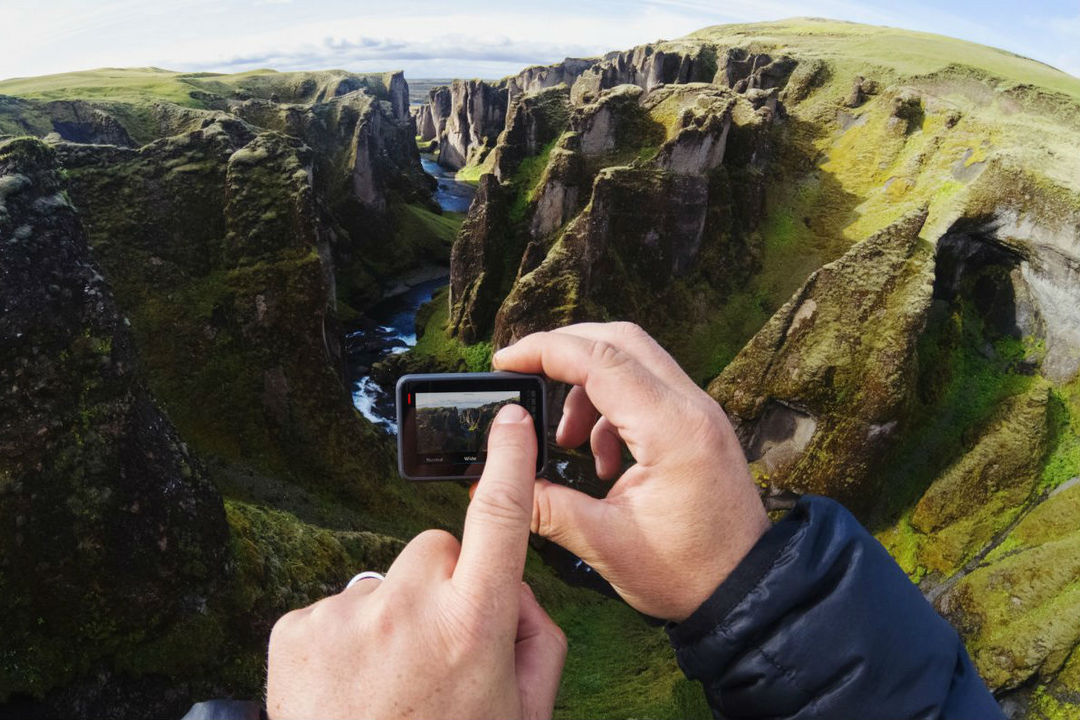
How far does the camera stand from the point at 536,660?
10.5ft

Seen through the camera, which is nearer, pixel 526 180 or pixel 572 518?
pixel 572 518

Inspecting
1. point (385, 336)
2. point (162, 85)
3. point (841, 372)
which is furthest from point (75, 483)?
point (162, 85)

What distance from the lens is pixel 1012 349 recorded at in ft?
96.0

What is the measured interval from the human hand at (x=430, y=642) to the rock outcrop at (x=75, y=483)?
39.1ft

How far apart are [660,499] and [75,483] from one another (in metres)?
13.2

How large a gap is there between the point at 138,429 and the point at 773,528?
14.2m

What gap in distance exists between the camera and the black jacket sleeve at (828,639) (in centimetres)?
325

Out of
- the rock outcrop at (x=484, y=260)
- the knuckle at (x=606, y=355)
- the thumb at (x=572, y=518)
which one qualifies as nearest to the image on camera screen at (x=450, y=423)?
the thumb at (x=572, y=518)

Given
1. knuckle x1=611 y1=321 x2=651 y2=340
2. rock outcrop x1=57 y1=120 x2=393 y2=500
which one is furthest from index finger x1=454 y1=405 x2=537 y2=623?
rock outcrop x1=57 y1=120 x2=393 y2=500

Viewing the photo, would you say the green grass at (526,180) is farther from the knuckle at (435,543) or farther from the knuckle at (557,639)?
the knuckle at (557,639)

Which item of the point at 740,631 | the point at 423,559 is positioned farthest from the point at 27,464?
the point at 740,631

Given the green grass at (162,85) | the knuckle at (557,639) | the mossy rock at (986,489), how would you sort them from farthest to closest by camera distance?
the green grass at (162,85), the mossy rock at (986,489), the knuckle at (557,639)

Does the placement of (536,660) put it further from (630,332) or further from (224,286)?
(224,286)

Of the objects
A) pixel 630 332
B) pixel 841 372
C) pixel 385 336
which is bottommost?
pixel 385 336
